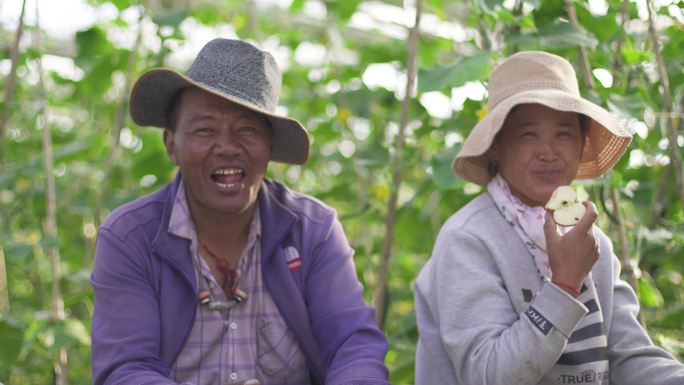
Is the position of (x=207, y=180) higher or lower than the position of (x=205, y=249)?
higher

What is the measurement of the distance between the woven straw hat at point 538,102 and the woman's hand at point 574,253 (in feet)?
0.90

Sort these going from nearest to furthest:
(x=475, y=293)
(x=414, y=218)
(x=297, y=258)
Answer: (x=475, y=293), (x=297, y=258), (x=414, y=218)

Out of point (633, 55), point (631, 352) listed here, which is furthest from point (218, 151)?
point (633, 55)

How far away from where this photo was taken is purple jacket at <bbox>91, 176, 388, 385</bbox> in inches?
80.9

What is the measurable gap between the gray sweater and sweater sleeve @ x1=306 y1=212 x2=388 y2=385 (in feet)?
0.38

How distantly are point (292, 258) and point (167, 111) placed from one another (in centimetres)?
46

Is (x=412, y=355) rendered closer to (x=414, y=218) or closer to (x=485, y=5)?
(x=414, y=218)

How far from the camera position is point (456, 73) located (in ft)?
7.66

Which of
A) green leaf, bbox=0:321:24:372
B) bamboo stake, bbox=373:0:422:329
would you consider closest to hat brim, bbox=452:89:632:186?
bamboo stake, bbox=373:0:422:329

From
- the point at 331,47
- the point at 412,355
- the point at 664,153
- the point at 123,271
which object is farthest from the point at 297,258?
the point at 331,47

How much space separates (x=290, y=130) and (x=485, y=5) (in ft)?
1.86

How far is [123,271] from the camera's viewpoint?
6.93 ft

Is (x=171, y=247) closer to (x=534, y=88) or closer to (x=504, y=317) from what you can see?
(x=504, y=317)

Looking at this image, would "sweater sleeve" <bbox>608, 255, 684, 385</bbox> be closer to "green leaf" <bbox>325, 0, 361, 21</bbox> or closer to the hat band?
the hat band
